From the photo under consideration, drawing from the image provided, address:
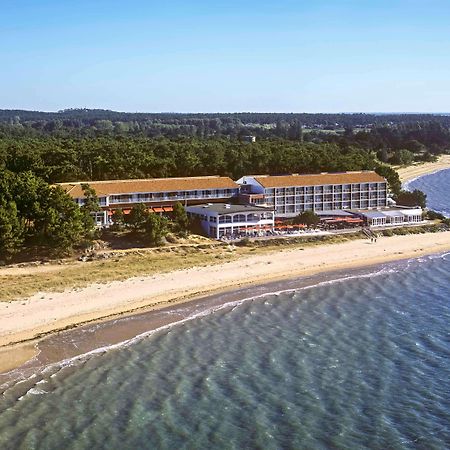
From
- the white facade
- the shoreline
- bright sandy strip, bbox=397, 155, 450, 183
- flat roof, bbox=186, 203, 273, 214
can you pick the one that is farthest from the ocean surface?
flat roof, bbox=186, 203, 273, 214

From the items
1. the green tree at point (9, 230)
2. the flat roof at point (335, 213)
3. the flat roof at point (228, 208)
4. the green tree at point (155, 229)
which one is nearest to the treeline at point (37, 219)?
the green tree at point (9, 230)

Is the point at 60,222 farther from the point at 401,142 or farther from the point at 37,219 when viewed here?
the point at 401,142

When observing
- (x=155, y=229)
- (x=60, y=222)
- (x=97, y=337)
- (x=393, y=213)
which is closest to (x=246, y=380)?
(x=97, y=337)

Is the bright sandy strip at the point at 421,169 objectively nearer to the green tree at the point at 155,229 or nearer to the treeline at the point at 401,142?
the treeline at the point at 401,142

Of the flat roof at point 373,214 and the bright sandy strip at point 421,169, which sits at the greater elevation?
the bright sandy strip at point 421,169

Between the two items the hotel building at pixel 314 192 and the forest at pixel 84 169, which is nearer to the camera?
the forest at pixel 84 169

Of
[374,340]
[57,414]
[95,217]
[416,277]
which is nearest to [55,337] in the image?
[57,414]
